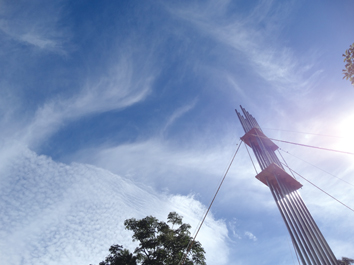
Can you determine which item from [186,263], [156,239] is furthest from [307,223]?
[156,239]

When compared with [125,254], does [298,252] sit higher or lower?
lower

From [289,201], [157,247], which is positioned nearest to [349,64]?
[289,201]

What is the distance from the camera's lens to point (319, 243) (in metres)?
10.1

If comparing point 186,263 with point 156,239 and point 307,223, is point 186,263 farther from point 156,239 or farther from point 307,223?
point 307,223

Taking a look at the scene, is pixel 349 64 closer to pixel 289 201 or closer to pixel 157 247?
pixel 289 201

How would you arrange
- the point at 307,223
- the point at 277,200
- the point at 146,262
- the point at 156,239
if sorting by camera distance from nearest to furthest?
the point at 307,223, the point at 277,200, the point at 146,262, the point at 156,239

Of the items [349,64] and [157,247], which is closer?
[349,64]

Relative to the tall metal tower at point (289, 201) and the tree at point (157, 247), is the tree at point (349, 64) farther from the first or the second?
the tree at point (157, 247)

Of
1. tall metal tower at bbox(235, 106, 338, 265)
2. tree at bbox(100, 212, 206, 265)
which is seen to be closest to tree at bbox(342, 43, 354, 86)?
tall metal tower at bbox(235, 106, 338, 265)

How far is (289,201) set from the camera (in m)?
11.9

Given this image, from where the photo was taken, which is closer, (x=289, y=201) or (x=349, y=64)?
(x=349, y=64)

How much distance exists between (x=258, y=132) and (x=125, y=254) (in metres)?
13.7

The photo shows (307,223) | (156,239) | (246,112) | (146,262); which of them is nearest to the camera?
(307,223)

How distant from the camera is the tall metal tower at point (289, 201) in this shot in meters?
9.91
